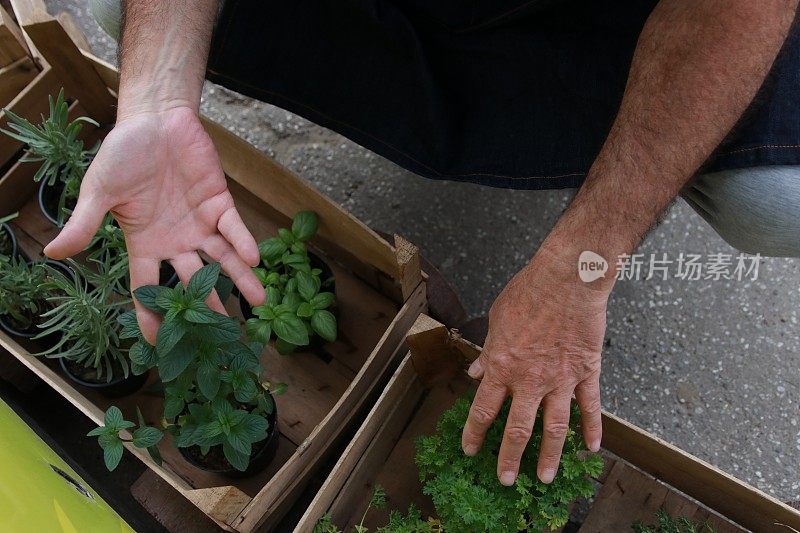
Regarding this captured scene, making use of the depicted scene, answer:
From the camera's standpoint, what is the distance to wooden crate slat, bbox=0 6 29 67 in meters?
1.68

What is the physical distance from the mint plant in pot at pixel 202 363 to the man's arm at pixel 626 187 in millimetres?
423

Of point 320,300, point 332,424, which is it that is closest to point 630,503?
point 332,424

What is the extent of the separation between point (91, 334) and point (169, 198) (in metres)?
0.34

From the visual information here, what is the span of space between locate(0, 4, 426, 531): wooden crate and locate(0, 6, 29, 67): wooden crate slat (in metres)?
0.05

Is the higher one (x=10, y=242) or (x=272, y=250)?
(x=272, y=250)

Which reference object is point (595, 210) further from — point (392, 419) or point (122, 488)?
point (122, 488)

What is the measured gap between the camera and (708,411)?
177 cm

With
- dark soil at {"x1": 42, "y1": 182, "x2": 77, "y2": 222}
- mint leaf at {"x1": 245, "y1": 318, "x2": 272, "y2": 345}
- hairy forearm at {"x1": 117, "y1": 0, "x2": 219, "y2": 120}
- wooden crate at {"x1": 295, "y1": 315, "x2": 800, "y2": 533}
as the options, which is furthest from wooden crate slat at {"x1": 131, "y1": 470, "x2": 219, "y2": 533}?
hairy forearm at {"x1": 117, "y1": 0, "x2": 219, "y2": 120}

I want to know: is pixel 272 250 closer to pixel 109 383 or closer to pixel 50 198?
pixel 109 383

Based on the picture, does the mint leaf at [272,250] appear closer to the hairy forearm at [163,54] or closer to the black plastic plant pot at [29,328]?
the hairy forearm at [163,54]

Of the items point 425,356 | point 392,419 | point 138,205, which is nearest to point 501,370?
point 425,356

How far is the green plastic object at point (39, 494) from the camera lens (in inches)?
39.5

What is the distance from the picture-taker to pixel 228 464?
1438 millimetres

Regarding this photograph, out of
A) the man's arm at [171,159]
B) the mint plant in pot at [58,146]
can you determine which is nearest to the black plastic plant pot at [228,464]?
the man's arm at [171,159]
